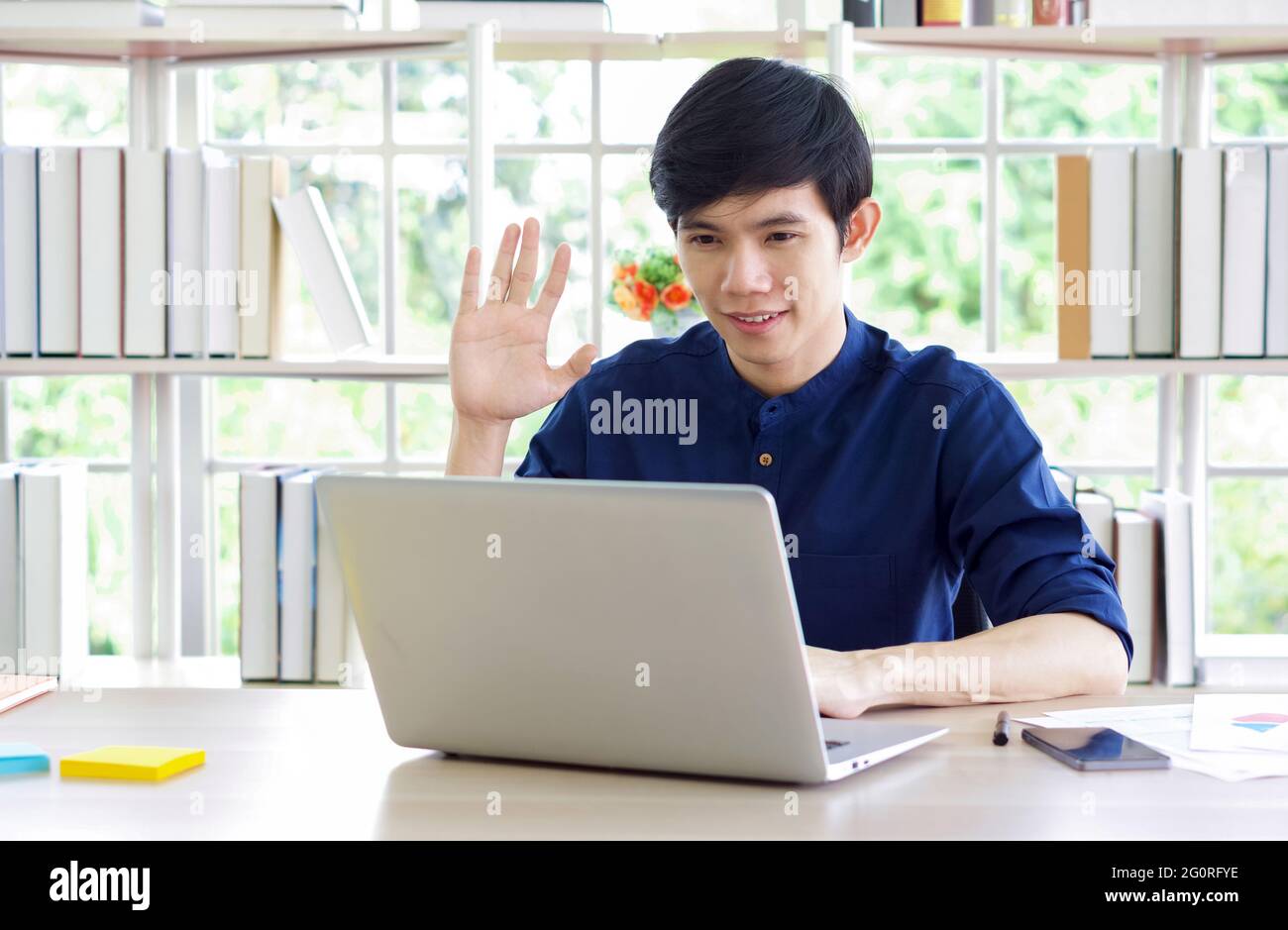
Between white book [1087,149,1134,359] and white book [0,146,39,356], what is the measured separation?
1542mm

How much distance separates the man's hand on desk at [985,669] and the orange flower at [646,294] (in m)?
0.95

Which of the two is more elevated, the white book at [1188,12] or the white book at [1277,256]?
the white book at [1188,12]

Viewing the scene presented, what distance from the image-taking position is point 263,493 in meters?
2.00

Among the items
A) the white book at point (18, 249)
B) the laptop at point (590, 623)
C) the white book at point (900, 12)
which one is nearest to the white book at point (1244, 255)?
the white book at point (900, 12)

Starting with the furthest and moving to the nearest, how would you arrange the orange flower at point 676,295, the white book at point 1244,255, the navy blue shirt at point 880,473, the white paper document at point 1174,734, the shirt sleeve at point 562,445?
1. the orange flower at point 676,295
2. the white book at point 1244,255
3. the shirt sleeve at point 562,445
4. the navy blue shirt at point 880,473
5. the white paper document at point 1174,734

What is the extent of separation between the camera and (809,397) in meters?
1.50

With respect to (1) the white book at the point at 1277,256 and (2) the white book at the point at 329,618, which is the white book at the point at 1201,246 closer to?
(1) the white book at the point at 1277,256

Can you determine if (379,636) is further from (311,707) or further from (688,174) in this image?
(688,174)

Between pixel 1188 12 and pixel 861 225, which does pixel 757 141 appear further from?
pixel 1188 12

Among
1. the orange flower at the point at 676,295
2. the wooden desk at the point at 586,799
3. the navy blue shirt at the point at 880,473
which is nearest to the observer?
the wooden desk at the point at 586,799

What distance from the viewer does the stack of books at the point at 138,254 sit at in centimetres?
198

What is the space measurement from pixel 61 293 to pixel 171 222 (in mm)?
194

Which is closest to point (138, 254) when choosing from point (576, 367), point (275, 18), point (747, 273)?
point (275, 18)

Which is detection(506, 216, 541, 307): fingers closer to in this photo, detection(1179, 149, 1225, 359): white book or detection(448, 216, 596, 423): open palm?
detection(448, 216, 596, 423): open palm
